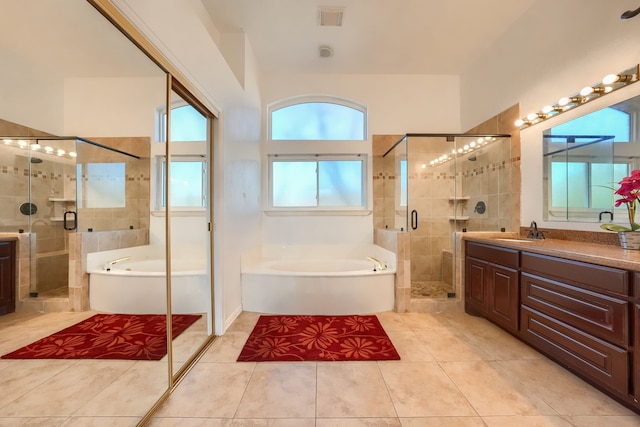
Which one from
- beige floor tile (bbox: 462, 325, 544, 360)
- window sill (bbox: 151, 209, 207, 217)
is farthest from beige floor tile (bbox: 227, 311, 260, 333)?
beige floor tile (bbox: 462, 325, 544, 360)

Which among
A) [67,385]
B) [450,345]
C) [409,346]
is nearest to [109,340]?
[67,385]

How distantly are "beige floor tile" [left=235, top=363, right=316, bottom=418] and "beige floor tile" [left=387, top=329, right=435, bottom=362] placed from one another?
0.72 meters

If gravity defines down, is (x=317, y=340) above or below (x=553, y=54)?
below

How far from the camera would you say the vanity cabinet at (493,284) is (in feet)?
6.98

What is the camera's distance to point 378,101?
369cm

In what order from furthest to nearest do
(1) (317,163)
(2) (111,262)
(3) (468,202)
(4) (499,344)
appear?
(1) (317,163) → (3) (468,202) → (4) (499,344) → (2) (111,262)

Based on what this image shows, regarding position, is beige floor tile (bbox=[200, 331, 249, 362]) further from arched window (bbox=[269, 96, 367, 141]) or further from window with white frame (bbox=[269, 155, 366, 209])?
arched window (bbox=[269, 96, 367, 141])

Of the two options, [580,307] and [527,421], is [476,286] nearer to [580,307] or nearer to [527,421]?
[580,307]

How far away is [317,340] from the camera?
7.26 ft

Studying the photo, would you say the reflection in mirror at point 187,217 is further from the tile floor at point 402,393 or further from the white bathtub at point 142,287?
the tile floor at point 402,393

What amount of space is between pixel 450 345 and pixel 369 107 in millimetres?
3072

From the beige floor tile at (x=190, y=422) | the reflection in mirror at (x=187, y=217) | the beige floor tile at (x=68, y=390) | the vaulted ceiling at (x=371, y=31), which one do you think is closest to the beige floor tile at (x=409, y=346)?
the beige floor tile at (x=190, y=422)

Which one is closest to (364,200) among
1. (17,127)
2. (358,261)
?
(358,261)

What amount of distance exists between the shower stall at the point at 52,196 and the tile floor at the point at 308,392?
0.67 feet
